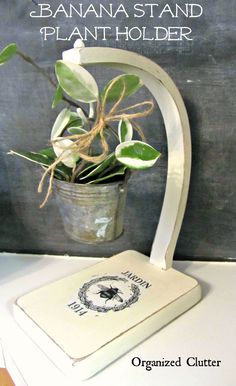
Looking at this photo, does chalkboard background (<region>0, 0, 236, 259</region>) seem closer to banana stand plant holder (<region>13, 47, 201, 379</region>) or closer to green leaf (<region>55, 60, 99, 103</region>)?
banana stand plant holder (<region>13, 47, 201, 379</region>)

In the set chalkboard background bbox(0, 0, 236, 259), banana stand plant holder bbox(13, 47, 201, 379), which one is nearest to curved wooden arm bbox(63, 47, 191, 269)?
banana stand plant holder bbox(13, 47, 201, 379)

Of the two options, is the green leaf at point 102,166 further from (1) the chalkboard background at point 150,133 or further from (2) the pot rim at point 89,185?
(1) the chalkboard background at point 150,133

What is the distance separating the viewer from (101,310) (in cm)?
63

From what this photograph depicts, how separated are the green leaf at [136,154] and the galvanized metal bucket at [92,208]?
0.04 m

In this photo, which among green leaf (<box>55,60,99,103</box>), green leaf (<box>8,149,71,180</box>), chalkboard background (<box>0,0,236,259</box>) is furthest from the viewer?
chalkboard background (<box>0,0,236,259</box>)

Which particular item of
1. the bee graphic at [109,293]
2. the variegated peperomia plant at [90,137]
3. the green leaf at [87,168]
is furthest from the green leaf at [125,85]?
the bee graphic at [109,293]

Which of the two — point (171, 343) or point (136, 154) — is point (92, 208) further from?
point (171, 343)

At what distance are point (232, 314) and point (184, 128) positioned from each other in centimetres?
36

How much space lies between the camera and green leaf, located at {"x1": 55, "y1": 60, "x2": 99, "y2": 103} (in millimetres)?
473

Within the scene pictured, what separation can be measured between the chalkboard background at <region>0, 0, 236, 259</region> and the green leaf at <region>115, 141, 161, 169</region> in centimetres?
24

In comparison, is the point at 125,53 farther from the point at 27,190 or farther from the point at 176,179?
the point at 27,190

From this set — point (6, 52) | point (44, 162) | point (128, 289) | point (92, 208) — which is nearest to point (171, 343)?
point (128, 289)

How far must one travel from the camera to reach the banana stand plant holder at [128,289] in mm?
538

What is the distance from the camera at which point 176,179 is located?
2.25ft
